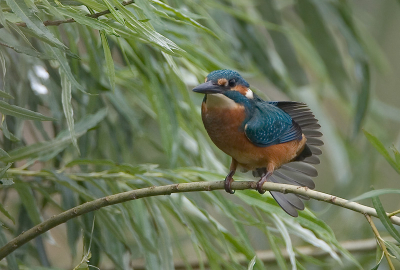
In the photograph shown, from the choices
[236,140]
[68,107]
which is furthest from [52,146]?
[236,140]

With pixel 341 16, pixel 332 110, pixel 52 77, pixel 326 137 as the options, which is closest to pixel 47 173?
pixel 52 77

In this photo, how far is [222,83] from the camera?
58.8 inches

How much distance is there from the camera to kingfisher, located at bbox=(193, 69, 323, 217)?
1.50 meters

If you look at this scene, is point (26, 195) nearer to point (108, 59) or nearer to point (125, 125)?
point (108, 59)

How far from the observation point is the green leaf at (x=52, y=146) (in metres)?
1.45

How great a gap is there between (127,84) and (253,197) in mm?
736

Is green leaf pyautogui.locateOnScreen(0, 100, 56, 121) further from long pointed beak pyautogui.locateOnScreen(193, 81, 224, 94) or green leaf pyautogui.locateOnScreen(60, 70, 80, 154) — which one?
long pointed beak pyautogui.locateOnScreen(193, 81, 224, 94)

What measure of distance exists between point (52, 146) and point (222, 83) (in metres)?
0.51

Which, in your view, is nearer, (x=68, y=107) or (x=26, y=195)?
(x=68, y=107)

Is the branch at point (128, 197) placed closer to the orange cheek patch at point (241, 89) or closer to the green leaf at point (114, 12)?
the green leaf at point (114, 12)

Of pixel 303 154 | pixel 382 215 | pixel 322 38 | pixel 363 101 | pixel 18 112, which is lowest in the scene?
pixel 382 215

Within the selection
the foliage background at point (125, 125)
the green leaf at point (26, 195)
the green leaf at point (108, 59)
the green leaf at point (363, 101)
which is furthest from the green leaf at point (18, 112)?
the green leaf at point (363, 101)

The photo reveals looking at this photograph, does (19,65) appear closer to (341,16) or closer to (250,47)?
(250,47)

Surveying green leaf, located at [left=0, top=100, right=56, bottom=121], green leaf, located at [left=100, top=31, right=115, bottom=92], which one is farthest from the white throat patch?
green leaf, located at [left=0, top=100, right=56, bottom=121]
